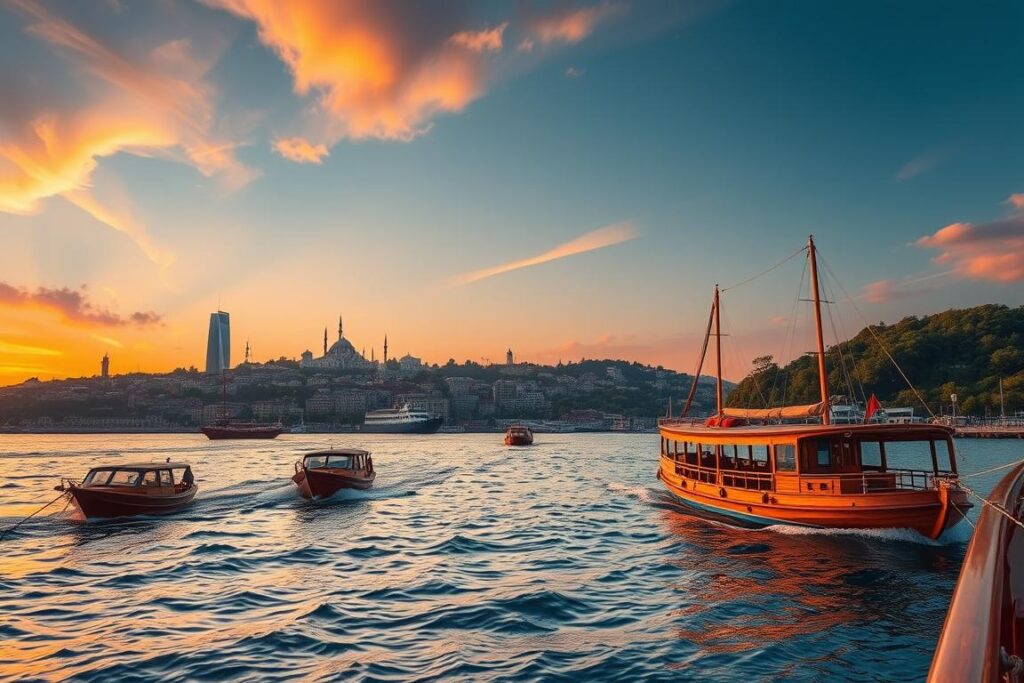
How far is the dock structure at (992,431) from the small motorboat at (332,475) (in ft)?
386

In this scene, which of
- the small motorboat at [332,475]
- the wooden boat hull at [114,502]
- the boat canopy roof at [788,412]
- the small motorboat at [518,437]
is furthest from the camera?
the small motorboat at [518,437]

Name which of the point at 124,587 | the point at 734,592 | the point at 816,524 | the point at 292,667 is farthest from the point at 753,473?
the point at 124,587

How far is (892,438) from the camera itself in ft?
82.0

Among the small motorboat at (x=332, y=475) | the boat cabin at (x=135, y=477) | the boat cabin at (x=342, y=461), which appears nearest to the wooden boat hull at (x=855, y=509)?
the small motorboat at (x=332, y=475)

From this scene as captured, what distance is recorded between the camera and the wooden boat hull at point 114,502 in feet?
96.5

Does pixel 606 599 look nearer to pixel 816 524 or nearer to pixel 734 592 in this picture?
pixel 734 592

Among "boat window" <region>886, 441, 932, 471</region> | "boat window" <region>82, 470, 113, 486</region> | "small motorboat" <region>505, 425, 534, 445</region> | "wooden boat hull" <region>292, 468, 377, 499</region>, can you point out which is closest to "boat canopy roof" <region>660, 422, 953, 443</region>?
"wooden boat hull" <region>292, 468, 377, 499</region>

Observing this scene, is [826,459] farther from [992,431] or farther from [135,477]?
[992,431]

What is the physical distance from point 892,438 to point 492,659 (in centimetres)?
1964

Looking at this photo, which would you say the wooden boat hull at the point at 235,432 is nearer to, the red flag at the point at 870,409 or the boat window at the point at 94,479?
the boat window at the point at 94,479

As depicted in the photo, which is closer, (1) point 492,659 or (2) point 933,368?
(1) point 492,659

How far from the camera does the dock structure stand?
4673 inches

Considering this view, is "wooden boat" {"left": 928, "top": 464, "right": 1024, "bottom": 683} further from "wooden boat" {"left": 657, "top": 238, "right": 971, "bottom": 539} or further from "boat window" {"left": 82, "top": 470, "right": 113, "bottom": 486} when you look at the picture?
"boat window" {"left": 82, "top": 470, "right": 113, "bottom": 486}

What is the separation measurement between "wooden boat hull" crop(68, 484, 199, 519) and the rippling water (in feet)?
3.05
